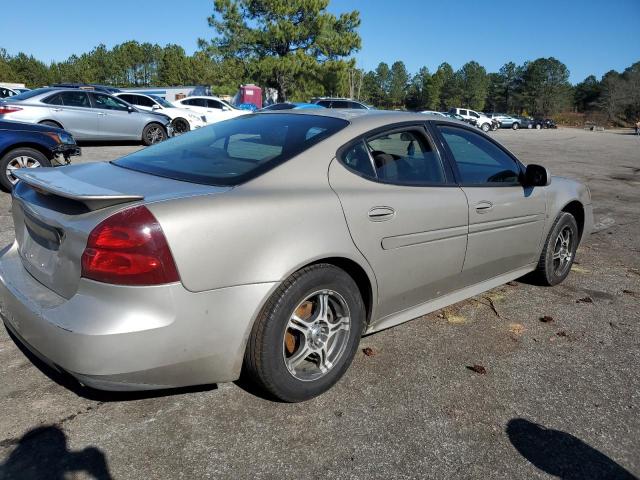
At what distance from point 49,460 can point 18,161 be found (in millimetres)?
6067

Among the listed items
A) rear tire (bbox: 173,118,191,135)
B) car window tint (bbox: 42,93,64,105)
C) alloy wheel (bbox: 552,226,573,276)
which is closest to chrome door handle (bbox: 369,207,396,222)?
alloy wheel (bbox: 552,226,573,276)

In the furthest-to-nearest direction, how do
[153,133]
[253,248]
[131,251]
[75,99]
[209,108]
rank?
[209,108] → [153,133] → [75,99] → [253,248] → [131,251]

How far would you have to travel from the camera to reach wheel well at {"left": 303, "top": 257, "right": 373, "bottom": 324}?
2.68m

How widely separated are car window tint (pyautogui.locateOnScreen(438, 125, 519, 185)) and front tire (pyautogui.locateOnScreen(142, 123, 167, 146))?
1214 centimetres

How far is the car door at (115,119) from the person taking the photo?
13.7m

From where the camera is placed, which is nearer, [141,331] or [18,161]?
[141,331]

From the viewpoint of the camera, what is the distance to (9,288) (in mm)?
2539

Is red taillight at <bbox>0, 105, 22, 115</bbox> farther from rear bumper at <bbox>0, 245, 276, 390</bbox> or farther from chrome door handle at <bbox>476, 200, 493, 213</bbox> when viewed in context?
chrome door handle at <bbox>476, 200, 493, 213</bbox>

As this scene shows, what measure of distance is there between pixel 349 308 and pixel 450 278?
92 cm

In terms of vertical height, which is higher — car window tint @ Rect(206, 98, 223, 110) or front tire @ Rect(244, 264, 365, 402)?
car window tint @ Rect(206, 98, 223, 110)

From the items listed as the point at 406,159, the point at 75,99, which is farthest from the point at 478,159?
the point at 75,99

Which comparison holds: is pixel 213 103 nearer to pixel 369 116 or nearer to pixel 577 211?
pixel 577 211

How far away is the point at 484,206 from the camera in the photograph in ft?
11.5

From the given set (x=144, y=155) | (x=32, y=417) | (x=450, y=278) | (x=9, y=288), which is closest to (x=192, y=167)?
(x=144, y=155)
